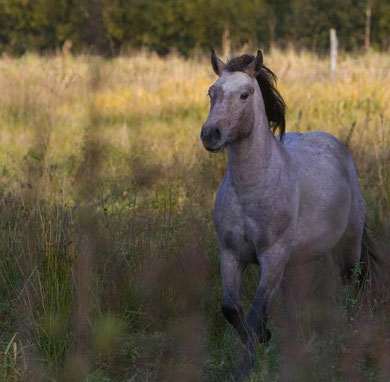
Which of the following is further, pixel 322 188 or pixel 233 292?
pixel 322 188

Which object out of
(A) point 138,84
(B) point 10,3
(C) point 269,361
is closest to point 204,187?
(C) point 269,361

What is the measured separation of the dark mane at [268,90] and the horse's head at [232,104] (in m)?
0.01

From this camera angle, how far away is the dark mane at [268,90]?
15.0ft

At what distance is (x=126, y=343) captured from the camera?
4.66m

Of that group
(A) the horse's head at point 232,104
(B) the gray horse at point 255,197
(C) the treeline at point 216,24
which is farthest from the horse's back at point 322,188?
(C) the treeline at point 216,24

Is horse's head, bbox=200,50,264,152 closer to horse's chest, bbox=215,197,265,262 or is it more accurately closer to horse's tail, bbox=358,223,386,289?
horse's chest, bbox=215,197,265,262

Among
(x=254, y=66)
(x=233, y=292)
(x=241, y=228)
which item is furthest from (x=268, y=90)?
(x=233, y=292)

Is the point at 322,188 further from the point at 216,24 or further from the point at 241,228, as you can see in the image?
the point at 216,24

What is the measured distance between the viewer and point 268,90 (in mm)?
4840

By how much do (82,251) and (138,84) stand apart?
11959mm

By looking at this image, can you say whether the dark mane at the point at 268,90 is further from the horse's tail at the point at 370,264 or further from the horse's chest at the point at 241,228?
the horse's tail at the point at 370,264

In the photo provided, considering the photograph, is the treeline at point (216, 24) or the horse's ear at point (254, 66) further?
the treeline at point (216, 24)

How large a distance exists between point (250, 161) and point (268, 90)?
→ 489 mm

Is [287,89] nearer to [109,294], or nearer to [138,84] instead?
[138,84]
